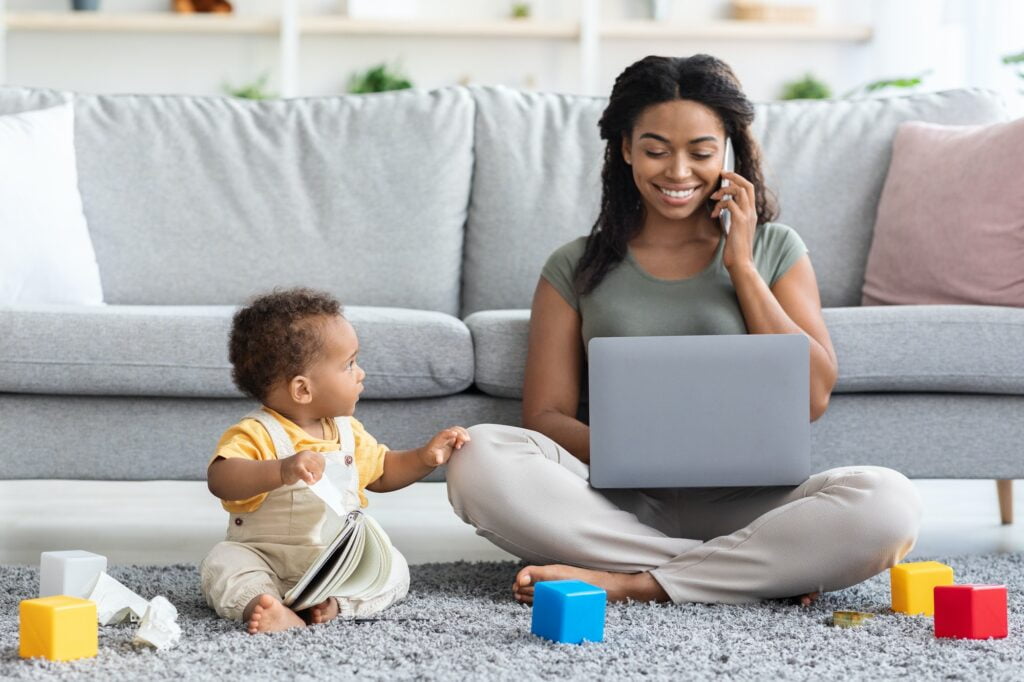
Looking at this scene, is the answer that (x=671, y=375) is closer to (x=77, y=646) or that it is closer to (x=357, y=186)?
(x=77, y=646)

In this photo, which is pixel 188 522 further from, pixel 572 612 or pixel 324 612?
pixel 572 612

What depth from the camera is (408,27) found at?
15.6 feet

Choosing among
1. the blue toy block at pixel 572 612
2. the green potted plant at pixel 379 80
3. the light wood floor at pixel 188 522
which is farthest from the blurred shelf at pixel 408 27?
the blue toy block at pixel 572 612

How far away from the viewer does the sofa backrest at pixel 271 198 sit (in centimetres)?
240

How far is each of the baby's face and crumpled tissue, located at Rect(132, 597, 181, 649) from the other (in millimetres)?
321

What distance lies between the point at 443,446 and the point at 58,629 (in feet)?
1.77

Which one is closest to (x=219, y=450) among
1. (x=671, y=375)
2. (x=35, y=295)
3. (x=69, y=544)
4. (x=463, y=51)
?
(x=671, y=375)

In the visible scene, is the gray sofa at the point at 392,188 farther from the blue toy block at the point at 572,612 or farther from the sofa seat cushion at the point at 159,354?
the blue toy block at the point at 572,612

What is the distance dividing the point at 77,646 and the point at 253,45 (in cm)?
405

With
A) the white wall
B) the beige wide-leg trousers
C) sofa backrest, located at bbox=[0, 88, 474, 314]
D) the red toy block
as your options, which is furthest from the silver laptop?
the white wall

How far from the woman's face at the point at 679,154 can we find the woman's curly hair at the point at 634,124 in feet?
0.07

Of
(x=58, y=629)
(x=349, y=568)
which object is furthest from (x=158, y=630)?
(x=349, y=568)

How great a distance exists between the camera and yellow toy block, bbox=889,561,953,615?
146cm

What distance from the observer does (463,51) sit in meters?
4.98
